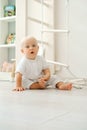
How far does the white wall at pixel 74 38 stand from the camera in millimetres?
2381

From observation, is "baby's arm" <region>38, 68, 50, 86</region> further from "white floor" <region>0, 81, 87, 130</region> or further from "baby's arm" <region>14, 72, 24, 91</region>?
"white floor" <region>0, 81, 87, 130</region>

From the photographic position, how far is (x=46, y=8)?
256cm

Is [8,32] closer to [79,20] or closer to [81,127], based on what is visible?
[79,20]

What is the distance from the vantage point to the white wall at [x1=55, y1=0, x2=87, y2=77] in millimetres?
2381

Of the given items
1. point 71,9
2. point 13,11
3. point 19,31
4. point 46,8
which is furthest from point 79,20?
point 13,11

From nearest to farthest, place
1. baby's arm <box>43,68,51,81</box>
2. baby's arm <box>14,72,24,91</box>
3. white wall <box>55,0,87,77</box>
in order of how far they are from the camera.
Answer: baby's arm <box>14,72,24,91</box>, baby's arm <box>43,68,51,81</box>, white wall <box>55,0,87,77</box>

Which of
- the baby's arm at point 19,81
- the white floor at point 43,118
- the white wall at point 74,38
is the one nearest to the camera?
the white floor at point 43,118

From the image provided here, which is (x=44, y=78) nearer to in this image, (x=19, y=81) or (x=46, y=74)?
(x=46, y=74)

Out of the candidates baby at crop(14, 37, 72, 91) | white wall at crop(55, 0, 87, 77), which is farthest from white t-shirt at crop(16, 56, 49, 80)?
white wall at crop(55, 0, 87, 77)

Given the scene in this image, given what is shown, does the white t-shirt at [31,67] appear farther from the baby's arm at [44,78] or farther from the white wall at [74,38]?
the white wall at [74,38]

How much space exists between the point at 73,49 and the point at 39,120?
1755 mm

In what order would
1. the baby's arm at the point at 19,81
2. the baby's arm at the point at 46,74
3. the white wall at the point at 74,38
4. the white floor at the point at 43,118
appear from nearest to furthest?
the white floor at the point at 43,118 < the baby's arm at the point at 19,81 < the baby's arm at the point at 46,74 < the white wall at the point at 74,38

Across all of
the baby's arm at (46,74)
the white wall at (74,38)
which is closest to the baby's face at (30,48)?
the baby's arm at (46,74)

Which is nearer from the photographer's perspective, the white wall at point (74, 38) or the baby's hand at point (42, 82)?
the baby's hand at point (42, 82)
